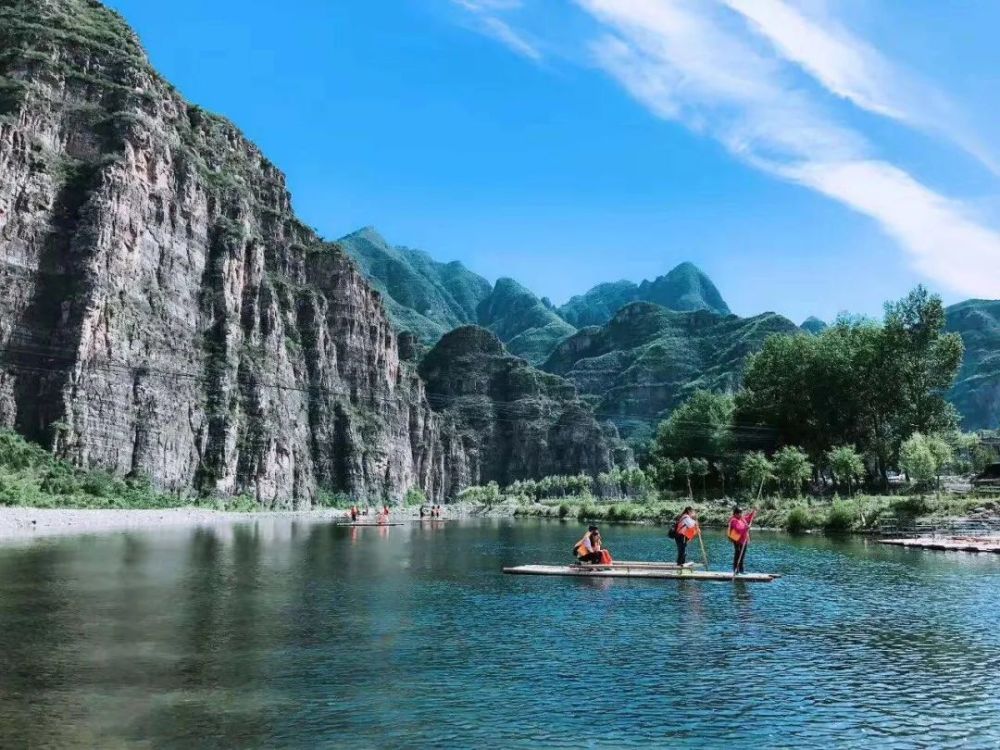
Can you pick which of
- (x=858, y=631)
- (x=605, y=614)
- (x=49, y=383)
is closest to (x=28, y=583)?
(x=605, y=614)

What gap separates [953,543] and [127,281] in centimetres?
11841

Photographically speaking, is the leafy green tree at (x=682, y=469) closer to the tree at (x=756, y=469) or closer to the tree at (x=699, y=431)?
the tree at (x=699, y=431)

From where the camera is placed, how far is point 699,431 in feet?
408

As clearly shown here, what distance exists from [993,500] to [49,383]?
368ft

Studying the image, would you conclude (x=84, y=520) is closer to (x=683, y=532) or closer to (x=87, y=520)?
(x=87, y=520)

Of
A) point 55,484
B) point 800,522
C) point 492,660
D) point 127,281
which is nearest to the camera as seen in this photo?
point 492,660

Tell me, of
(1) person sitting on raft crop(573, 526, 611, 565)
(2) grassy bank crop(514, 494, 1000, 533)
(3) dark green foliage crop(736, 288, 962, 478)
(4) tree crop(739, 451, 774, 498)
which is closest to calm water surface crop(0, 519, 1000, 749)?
(1) person sitting on raft crop(573, 526, 611, 565)

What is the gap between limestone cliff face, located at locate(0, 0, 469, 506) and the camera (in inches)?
4542

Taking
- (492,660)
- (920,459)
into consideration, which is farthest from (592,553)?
(920,459)

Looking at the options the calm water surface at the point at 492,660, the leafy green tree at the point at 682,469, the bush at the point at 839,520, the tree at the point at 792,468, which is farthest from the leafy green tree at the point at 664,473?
the calm water surface at the point at 492,660

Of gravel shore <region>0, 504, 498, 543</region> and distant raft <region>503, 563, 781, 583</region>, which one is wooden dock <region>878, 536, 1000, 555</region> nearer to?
distant raft <region>503, 563, 781, 583</region>

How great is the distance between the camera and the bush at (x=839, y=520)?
221 ft

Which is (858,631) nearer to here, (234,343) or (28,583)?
(28,583)

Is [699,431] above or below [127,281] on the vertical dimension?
below
